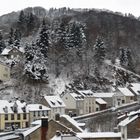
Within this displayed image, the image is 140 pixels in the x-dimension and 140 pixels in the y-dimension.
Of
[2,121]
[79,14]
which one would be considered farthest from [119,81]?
[79,14]

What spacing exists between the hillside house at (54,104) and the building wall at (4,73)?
13.7 meters

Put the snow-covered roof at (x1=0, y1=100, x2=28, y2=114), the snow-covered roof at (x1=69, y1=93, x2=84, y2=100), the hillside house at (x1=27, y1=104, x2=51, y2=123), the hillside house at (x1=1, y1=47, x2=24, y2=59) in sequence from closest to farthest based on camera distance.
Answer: the snow-covered roof at (x1=0, y1=100, x2=28, y2=114), the hillside house at (x1=27, y1=104, x2=51, y2=123), the snow-covered roof at (x1=69, y1=93, x2=84, y2=100), the hillside house at (x1=1, y1=47, x2=24, y2=59)

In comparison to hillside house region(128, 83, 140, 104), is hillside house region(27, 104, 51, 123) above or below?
below

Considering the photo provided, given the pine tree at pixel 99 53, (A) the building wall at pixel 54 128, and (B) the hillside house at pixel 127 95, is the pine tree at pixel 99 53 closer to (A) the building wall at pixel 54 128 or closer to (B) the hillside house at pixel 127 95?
(B) the hillside house at pixel 127 95

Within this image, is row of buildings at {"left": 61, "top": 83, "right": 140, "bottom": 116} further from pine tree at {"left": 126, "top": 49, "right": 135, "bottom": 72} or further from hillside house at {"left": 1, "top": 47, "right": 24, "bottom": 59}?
pine tree at {"left": 126, "top": 49, "right": 135, "bottom": 72}

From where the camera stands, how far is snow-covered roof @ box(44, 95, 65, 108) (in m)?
98.2

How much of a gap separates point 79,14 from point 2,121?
93.1 meters

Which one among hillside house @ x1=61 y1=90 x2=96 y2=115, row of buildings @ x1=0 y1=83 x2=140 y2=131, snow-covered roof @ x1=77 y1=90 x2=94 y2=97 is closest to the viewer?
row of buildings @ x1=0 y1=83 x2=140 y2=131

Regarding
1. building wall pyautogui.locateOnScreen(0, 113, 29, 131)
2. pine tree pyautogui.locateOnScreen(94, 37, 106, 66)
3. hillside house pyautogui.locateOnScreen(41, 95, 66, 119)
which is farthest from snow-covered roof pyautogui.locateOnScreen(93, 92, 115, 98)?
building wall pyautogui.locateOnScreen(0, 113, 29, 131)

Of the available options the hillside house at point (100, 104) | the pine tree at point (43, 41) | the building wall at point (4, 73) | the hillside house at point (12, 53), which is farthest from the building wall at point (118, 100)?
the building wall at point (4, 73)

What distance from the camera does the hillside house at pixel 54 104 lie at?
97.8 m

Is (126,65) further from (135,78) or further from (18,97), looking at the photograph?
(18,97)

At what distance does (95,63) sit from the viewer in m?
127

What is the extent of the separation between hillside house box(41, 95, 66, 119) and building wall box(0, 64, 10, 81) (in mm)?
13686
